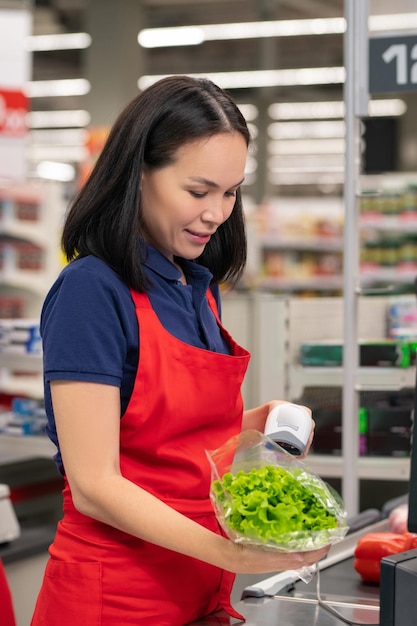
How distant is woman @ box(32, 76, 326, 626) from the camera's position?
1.41 m

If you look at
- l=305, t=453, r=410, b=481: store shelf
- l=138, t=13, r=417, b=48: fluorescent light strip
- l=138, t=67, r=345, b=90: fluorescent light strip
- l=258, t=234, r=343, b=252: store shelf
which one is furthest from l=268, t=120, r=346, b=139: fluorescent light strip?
l=305, t=453, r=410, b=481: store shelf

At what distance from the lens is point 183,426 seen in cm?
151

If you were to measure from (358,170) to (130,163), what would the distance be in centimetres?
167

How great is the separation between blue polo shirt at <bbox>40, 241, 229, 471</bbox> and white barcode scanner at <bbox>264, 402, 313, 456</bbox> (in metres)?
0.18

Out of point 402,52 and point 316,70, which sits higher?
point 316,70

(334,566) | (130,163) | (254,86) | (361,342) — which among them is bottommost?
(334,566)

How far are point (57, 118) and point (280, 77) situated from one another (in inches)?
237

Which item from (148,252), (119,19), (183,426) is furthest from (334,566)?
(119,19)

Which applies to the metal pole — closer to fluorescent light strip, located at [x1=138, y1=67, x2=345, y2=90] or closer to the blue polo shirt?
the blue polo shirt

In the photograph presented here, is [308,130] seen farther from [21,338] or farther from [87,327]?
[87,327]

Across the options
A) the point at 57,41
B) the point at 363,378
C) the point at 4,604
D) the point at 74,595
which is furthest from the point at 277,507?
the point at 57,41

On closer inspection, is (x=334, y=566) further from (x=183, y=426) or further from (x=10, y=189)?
(x=10, y=189)

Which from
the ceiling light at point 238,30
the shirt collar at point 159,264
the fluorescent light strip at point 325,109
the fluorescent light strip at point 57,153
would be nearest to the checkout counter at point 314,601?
the shirt collar at point 159,264

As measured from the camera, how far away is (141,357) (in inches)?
58.1
